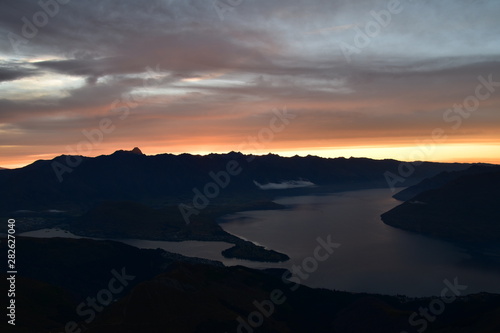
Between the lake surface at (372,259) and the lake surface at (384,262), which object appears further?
the lake surface at (372,259)

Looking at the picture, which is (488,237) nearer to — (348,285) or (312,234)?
(312,234)

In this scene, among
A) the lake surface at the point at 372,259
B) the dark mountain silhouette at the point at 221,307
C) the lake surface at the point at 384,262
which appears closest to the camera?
the dark mountain silhouette at the point at 221,307

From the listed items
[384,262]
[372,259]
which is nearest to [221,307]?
[384,262]

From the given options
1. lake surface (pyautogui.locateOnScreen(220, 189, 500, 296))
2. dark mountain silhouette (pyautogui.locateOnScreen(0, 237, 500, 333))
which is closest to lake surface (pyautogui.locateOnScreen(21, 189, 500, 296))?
lake surface (pyautogui.locateOnScreen(220, 189, 500, 296))

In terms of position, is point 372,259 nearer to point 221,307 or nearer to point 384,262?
point 384,262

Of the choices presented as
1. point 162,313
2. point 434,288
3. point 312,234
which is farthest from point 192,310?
point 312,234

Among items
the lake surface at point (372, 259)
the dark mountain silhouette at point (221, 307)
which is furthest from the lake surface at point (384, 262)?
Answer: the dark mountain silhouette at point (221, 307)

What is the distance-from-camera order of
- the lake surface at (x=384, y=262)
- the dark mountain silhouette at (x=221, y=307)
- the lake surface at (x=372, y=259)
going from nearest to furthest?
1. the dark mountain silhouette at (x=221, y=307)
2. the lake surface at (x=384, y=262)
3. the lake surface at (x=372, y=259)

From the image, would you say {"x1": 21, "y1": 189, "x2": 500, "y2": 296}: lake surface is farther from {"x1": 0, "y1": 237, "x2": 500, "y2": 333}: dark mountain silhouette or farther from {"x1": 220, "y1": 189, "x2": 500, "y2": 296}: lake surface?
{"x1": 0, "y1": 237, "x2": 500, "y2": 333}: dark mountain silhouette

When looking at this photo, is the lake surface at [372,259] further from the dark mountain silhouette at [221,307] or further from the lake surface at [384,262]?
the dark mountain silhouette at [221,307]
